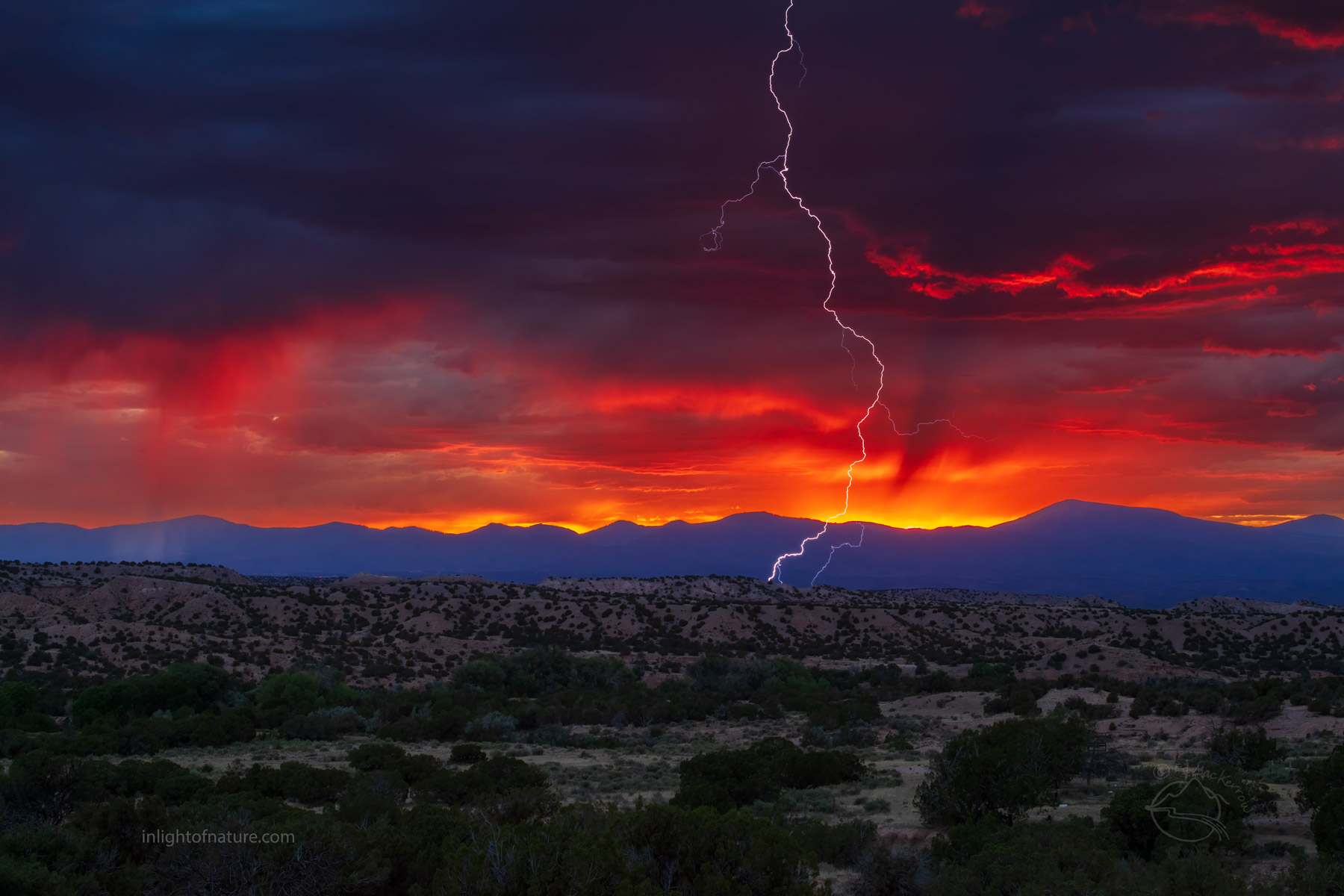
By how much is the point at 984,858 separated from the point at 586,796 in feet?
36.2

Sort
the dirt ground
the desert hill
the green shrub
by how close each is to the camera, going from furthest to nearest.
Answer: the desert hill < the dirt ground < the green shrub

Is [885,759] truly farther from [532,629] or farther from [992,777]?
[532,629]

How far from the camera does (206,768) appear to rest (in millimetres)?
27047

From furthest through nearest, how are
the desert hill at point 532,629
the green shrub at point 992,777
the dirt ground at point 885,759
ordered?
1. the desert hill at point 532,629
2. the dirt ground at point 885,759
3. the green shrub at point 992,777

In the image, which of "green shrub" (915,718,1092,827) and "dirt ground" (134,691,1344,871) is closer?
"green shrub" (915,718,1092,827)

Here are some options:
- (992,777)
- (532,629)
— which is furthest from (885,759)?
(532,629)

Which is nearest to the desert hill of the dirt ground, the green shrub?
the dirt ground

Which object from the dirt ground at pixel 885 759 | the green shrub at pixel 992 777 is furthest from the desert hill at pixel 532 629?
the green shrub at pixel 992 777

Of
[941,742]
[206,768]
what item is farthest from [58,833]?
[941,742]

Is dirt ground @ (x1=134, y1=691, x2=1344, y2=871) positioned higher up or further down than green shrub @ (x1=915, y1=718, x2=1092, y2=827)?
further down

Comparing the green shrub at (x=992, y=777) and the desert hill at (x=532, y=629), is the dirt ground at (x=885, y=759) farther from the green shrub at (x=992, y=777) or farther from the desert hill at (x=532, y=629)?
the desert hill at (x=532, y=629)

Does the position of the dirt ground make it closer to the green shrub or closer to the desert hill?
the green shrub

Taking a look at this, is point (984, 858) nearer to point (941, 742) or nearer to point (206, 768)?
point (941, 742)

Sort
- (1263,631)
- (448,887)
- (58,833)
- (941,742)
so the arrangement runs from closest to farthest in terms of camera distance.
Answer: (448,887) < (58,833) < (941,742) < (1263,631)
